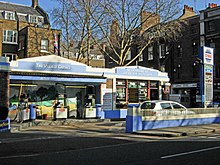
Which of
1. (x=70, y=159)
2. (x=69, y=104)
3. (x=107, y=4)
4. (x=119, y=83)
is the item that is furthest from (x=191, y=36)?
(x=70, y=159)

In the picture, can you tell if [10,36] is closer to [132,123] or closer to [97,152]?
[132,123]

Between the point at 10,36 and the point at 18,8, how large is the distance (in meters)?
9.63

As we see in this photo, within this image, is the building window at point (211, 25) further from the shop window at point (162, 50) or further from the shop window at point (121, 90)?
the shop window at point (121, 90)

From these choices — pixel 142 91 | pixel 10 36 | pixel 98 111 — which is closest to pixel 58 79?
pixel 98 111

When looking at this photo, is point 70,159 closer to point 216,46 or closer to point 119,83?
point 119,83

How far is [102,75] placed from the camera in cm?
2622

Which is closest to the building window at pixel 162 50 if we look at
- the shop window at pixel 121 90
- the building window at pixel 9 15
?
the building window at pixel 9 15

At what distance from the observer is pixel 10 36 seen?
4500 centimetres

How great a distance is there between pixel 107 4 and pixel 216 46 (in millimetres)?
18811

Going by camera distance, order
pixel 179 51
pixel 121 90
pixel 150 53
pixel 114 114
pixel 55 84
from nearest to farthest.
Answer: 1. pixel 55 84
2. pixel 114 114
3. pixel 121 90
4. pixel 179 51
5. pixel 150 53

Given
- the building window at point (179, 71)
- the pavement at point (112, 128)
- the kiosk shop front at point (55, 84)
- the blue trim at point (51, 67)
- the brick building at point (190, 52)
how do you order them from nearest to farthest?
the pavement at point (112, 128), the kiosk shop front at point (55, 84), the blue trim at point (51, 67), the brick building at point (190, 52), the building window at point (179, 71)

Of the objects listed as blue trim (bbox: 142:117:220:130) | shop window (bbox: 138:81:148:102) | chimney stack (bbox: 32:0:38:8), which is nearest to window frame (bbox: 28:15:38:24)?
chimney stack (bbox: 32:0:38:8)

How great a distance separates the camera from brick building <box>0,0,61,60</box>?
42.0 metres

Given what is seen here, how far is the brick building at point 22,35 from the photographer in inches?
1652
